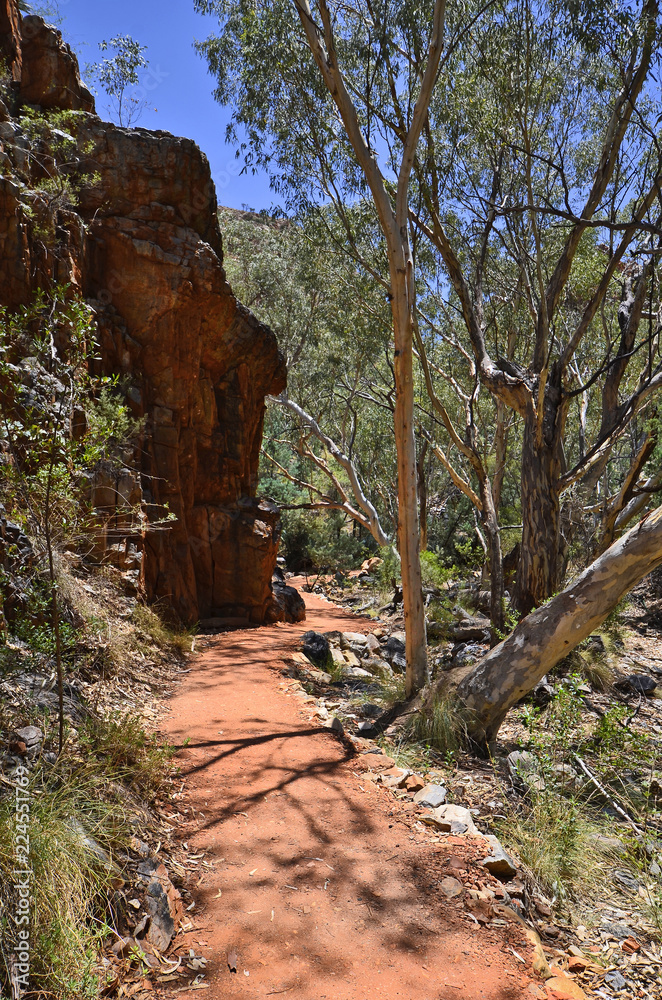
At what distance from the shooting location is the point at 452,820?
3982 mm

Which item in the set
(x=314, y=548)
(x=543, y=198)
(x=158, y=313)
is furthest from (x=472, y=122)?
(x=314, y=548)

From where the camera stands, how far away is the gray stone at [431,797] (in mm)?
4234

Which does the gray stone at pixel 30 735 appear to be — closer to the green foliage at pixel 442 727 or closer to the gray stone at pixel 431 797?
the gray stone at pixel 431 797

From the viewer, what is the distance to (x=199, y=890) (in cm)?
321

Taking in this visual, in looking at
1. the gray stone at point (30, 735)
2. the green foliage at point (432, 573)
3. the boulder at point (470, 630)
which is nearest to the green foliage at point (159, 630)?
the gray stone at point (30, 735)

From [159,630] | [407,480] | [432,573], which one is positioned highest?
[407,480]

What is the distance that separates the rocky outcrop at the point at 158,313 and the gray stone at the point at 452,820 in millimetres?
3766

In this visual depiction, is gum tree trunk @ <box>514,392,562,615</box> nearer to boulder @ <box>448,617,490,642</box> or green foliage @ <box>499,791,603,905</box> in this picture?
boulder @ <box>448,617,490,642</box>

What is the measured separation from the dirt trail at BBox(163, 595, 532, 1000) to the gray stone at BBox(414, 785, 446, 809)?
0.18 meters

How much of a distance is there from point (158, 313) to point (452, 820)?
22.8 ft

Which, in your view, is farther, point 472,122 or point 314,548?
point 314,548

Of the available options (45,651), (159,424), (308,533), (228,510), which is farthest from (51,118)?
(308,533)

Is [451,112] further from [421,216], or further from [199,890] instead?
[199,890]

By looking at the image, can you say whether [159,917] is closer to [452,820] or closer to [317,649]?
[452,820]
